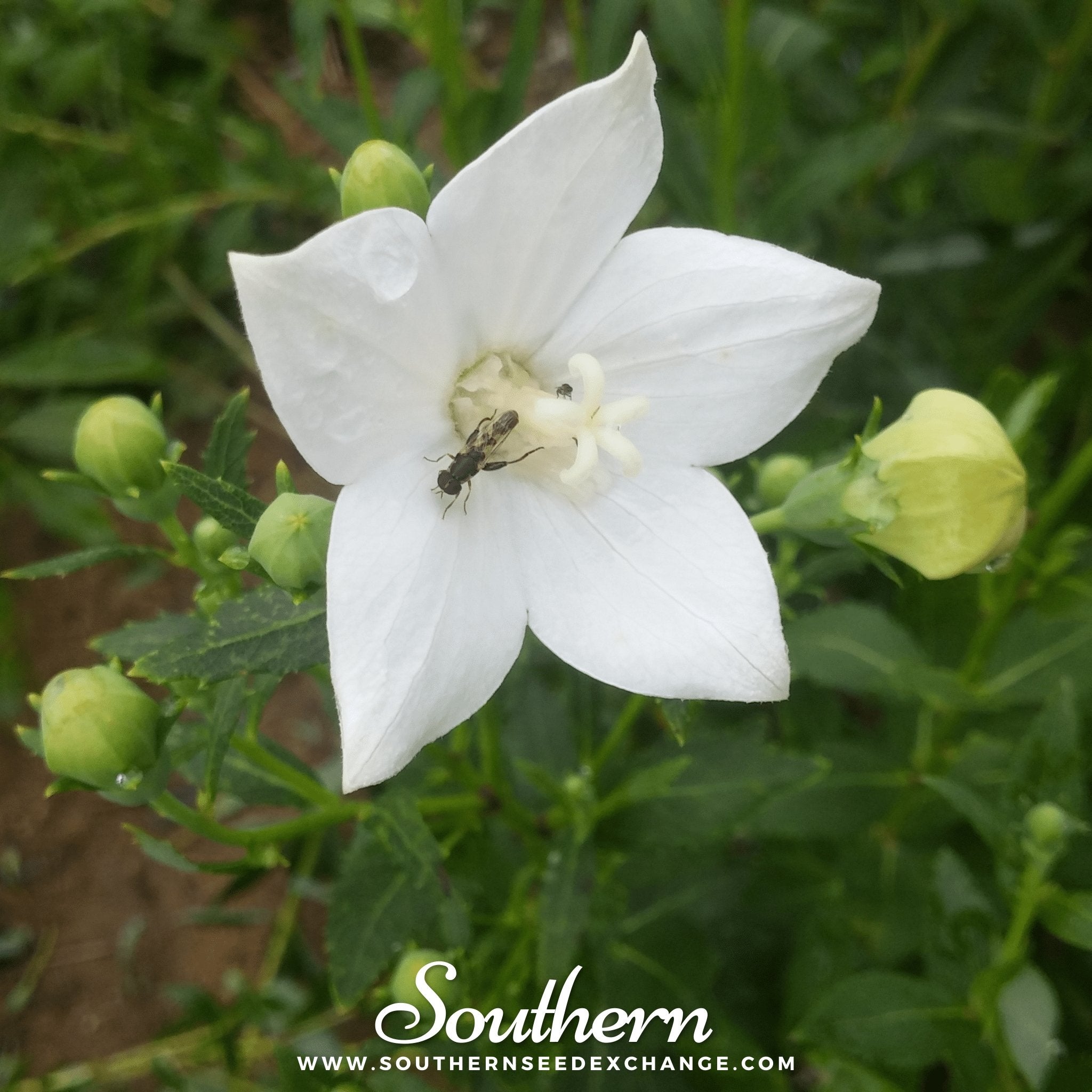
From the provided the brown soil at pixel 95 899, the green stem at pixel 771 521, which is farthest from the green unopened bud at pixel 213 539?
the brown soil at pixel 95 899

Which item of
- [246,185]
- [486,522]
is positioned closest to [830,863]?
[486,522]

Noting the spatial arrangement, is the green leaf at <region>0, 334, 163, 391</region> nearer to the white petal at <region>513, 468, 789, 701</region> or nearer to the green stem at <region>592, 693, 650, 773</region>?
the green stem at <region>592, 693, 650, 773</region>

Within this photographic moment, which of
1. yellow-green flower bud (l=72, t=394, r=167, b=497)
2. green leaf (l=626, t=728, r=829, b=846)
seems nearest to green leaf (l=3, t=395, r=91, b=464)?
yellow-green flower bud (l=72, t=394, r=167, b=497)

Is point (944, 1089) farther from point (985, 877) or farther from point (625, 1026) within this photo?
point (625, 1026)

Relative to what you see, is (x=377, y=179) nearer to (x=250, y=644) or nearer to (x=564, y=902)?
(x=250, y=644)

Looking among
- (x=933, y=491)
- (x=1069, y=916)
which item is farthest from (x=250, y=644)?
Result: (x=1069, y=916)
